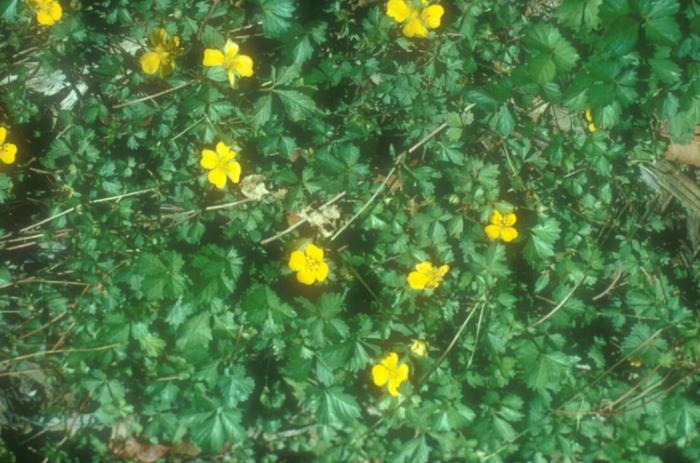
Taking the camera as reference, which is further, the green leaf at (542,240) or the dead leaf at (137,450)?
the dead leaf at (137,450)

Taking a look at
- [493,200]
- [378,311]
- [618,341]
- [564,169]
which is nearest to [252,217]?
[378,311]

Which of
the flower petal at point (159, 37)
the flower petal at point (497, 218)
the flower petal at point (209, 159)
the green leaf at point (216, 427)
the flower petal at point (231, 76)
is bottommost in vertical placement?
the green leaf at point (216, 427)

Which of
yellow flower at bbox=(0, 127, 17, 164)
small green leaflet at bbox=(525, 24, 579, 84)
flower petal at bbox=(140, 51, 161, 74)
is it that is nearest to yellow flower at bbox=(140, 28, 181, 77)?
flower petal at bbox=(140, 51, 161, 74)

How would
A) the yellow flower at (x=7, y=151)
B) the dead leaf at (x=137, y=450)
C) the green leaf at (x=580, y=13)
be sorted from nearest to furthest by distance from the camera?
the green leaf at (x=580, y=13), the yellow flower at (x=7, y=151), the dead leaf at (x=137, y=450)

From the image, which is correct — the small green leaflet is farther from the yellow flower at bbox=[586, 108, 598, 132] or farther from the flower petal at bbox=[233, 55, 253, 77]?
the flower petal at bbox=[233, 55, 253, 77]

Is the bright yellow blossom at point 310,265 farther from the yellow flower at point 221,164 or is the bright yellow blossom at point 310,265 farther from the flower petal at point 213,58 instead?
the flower petal at point 213,58

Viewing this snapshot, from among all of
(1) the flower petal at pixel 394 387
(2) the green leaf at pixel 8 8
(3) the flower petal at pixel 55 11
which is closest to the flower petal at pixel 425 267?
(1) the flower petal at pixel 394 387
